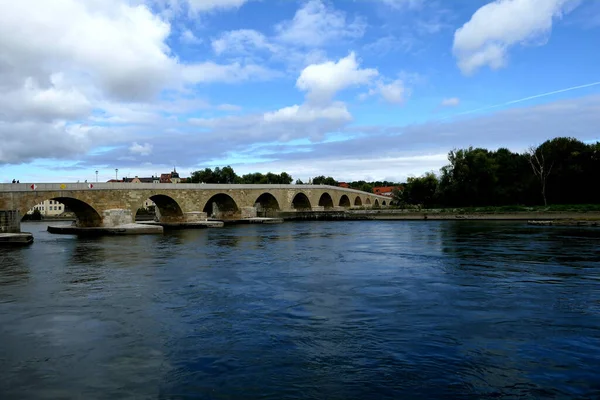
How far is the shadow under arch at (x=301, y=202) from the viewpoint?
62.9 metres

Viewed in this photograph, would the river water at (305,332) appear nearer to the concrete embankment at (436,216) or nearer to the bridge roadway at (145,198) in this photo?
the bridge roadway at (145,198)

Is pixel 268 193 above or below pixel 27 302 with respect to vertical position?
above

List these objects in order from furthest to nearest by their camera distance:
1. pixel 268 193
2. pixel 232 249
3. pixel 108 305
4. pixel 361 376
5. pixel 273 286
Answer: pixel 268 193 < pixel 232 249 < pixel 273 286 < pixel 108 305 < pixel 361 376

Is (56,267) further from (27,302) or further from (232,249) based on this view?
(232,249)

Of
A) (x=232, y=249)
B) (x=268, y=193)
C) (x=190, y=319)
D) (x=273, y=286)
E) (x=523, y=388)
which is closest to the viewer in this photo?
(x=523, y=388)

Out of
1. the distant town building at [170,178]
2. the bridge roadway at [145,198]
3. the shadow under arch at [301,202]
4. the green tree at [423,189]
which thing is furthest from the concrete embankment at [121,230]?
the distant town building at [170,178]

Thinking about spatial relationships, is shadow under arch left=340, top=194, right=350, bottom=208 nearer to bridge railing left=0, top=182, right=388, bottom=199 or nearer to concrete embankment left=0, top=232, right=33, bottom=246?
bridge railing left=0, top=182, right=388, bottom=199

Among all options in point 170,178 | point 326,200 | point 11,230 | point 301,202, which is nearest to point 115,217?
point 11,230

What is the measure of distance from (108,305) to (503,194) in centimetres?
5375

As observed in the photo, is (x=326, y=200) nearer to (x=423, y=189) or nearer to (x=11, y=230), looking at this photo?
(x=423, y=189)

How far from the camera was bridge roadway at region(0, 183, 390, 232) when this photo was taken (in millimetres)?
28595

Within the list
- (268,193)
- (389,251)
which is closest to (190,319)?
(389,251)

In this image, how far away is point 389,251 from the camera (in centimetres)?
1964

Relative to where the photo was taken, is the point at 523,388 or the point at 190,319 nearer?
the point at 523,388
